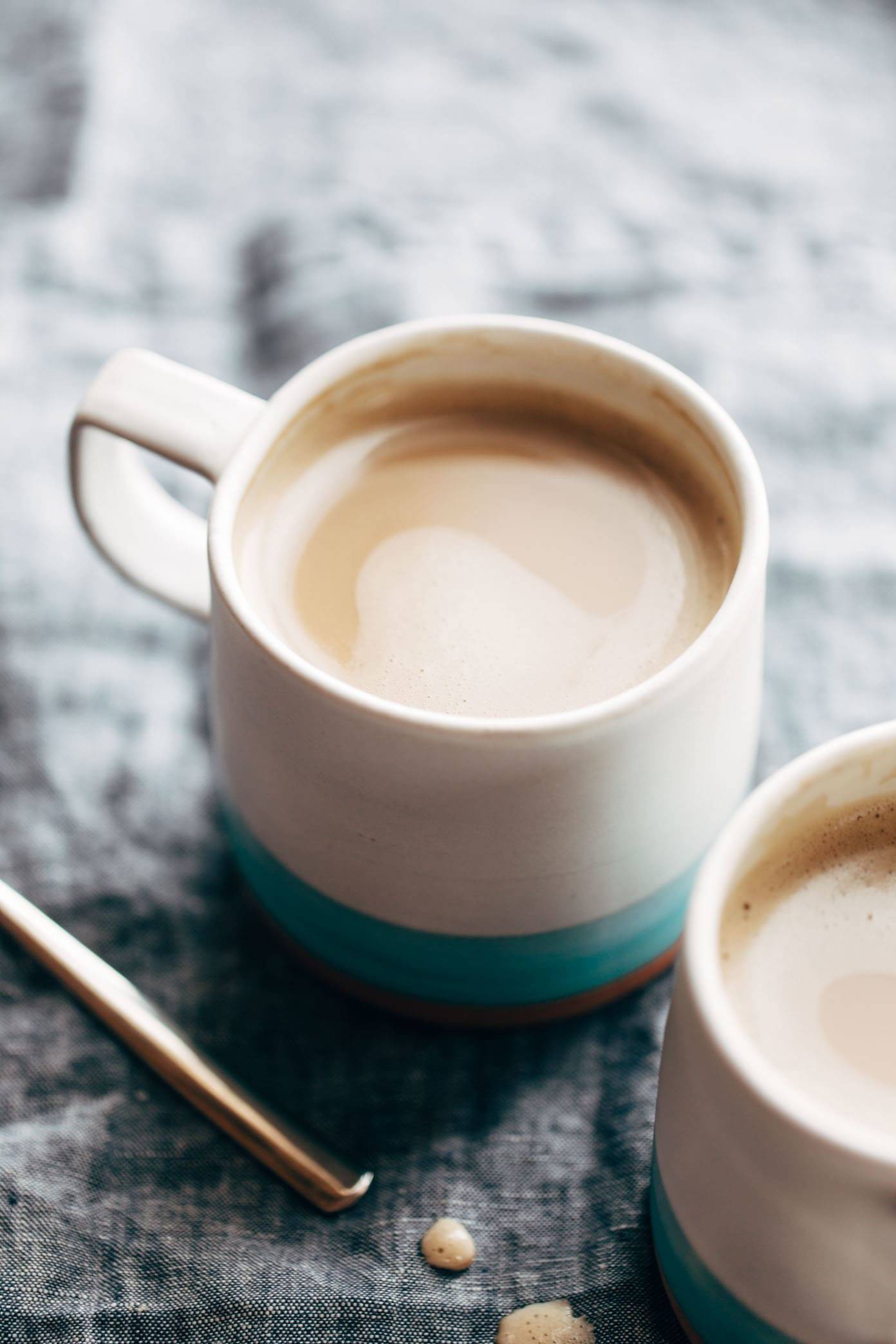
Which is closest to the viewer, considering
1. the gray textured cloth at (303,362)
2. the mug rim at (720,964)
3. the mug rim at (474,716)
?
the mug rim at (720,964)

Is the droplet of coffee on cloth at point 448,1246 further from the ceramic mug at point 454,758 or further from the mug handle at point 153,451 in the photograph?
the mug handle at point 153,451

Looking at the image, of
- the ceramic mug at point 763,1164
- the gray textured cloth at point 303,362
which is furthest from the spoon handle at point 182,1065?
the ceramic mug at point 763,1164

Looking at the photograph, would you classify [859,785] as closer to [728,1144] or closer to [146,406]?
[728,1144]

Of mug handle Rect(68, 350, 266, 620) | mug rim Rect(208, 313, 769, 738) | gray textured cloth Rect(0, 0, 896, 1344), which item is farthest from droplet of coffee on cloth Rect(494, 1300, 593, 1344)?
mug handle Rect(68, 350, 266, 620)

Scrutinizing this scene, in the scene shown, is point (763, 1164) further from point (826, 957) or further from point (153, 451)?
point (153, 451)

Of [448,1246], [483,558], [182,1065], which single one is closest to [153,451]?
[483,558]

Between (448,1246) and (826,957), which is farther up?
(826,957)

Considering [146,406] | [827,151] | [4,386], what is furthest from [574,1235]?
[827,151]

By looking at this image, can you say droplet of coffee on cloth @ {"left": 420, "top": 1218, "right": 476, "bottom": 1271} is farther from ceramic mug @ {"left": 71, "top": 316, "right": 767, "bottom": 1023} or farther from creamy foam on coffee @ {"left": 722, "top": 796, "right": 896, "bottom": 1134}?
creamy foam on coffee @ {"left": 722, "top": 796, "right": 896, "bottom": 1134}
